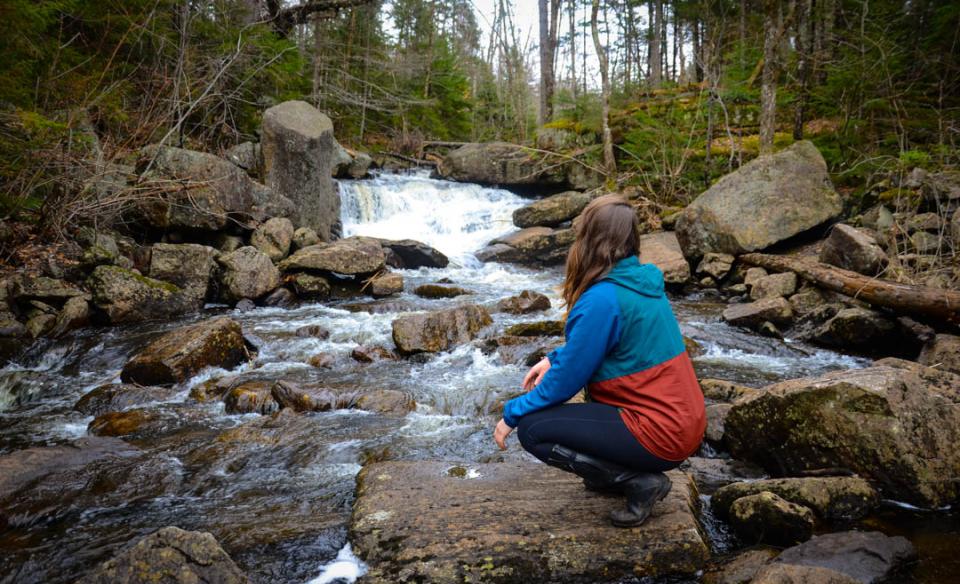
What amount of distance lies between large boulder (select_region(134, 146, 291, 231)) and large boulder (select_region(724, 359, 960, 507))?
9.58m

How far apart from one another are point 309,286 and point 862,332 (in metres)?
9.07

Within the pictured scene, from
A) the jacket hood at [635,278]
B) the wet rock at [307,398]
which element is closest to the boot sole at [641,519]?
the jacket hood at [635,278]

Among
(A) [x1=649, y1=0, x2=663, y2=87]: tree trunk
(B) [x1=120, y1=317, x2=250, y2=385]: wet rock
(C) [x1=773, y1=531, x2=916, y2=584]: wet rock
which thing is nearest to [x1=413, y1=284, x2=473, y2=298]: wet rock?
(B) [x1=120, y1=317, x2=250, y2=385]: wet rock

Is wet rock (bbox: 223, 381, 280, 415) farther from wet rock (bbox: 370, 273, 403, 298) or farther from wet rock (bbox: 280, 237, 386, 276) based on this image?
wet rock (bbox: 280, 237, 386, 276)

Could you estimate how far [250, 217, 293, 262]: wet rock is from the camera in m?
11.3

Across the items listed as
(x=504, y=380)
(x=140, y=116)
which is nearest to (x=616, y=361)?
(x=504, y=380)

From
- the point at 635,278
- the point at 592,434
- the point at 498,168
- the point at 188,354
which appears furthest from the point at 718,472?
the point at 498,168

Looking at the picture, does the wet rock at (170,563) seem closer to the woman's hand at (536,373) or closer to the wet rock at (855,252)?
the woman's hand at (536,373)

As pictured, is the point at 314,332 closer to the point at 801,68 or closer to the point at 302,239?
the point at 302,239

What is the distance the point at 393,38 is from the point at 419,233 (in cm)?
1192

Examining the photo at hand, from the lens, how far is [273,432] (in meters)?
5.23

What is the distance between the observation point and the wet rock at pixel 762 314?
27.6 ft

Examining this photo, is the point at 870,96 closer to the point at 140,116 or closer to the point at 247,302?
the point at 247,302

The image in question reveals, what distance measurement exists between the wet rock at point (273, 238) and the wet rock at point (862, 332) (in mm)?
9768
